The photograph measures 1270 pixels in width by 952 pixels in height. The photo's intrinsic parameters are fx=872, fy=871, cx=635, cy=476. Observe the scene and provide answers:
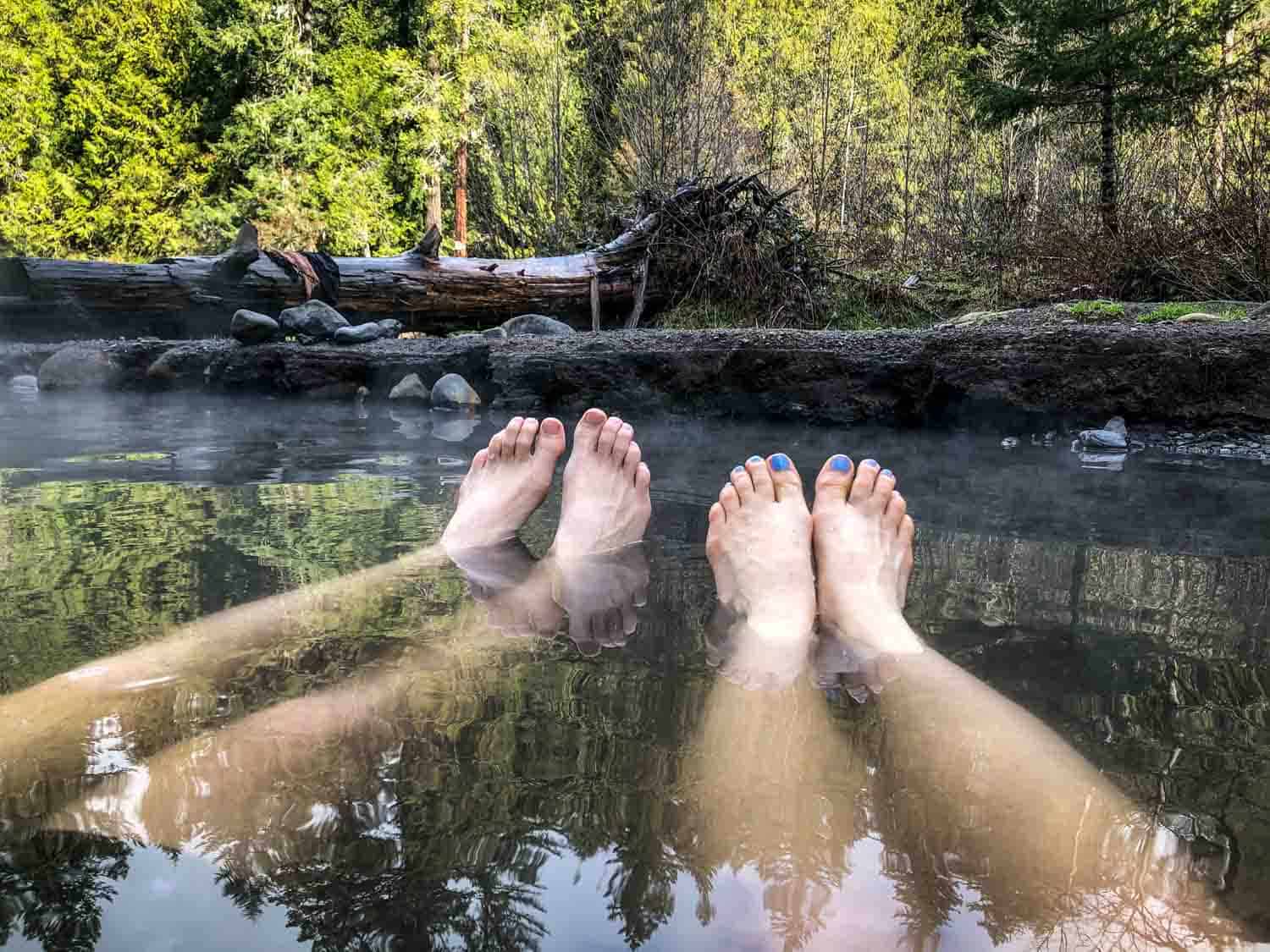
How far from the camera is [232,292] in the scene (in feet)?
17.3

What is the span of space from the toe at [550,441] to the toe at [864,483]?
2.17ft

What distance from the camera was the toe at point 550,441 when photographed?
198cm

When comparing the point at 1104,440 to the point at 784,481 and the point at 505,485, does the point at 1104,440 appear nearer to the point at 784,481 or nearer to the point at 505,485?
the point at 784,481

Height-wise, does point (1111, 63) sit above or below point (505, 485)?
above

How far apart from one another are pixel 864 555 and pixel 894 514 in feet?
0.64

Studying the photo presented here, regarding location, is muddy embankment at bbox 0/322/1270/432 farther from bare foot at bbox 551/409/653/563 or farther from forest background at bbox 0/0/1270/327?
forest background at bbox 0/0/1270/327

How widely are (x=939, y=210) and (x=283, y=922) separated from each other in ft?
25.5

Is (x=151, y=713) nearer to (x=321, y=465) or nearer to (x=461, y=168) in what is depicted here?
(x=321, y=465)

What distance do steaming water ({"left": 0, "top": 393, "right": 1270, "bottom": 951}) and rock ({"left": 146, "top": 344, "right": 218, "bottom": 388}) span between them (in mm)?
2694

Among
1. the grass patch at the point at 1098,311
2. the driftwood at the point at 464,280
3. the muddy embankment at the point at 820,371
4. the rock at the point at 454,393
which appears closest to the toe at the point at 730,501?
the muddy embankment at the point at 820,371

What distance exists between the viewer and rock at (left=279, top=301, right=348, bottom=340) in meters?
4.48

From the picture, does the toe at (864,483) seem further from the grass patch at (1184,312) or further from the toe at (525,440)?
the grass patch at (1184,312)

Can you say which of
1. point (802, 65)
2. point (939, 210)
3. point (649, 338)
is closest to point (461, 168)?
point (802, 65)

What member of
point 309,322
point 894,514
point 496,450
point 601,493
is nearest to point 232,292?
point 309,322
